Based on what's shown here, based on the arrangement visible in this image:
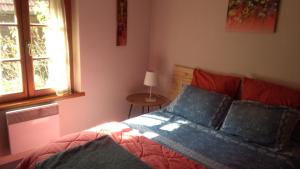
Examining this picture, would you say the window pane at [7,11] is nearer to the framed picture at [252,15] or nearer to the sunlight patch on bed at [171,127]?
the sunlight patch on bed at [171,127]

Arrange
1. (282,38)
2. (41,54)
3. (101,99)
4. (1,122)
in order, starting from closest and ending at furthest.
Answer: (282,38), (1,122), (41,54), (101,99)

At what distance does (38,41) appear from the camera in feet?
8.05

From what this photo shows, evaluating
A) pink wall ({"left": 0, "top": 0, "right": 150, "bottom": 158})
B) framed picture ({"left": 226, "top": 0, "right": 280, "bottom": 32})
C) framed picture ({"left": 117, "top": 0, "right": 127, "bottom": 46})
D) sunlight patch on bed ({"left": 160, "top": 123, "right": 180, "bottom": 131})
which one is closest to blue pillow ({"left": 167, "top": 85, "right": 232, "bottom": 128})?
sunlight patch on bed ({"left": 160, "top": 123, "right": 180, "bottom": 131})

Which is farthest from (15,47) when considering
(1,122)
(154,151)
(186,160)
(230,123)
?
(230,123)

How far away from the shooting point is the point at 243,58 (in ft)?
7.85

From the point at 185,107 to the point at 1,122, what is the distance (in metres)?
1.76

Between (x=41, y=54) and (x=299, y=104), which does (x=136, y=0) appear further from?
(x=299, y=104)

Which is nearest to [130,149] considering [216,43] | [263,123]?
[263,123]

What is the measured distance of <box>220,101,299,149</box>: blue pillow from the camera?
186 cm

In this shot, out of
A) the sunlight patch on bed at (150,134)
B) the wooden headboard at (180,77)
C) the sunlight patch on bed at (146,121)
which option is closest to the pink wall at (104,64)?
the wooden headboard at (180,77)

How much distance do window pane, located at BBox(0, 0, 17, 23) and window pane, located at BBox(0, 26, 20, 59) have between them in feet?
0.24

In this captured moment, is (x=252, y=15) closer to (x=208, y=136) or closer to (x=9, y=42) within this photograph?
(x=208, y=136)

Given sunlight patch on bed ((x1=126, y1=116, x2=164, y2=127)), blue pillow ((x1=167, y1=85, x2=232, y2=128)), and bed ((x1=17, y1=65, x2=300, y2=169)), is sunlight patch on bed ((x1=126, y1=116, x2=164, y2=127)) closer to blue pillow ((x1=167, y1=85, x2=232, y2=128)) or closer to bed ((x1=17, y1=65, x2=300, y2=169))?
bed ((x1=17, y1=65, x2=300, y2=169))

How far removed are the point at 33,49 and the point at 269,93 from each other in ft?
7.48
